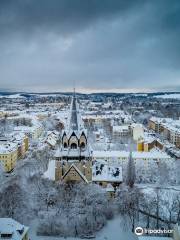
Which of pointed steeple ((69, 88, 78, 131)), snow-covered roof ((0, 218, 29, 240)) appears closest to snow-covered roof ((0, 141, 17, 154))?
pointed steeple ((69, 88, 78, 131))

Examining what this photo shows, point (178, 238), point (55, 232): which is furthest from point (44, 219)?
point (178, 238)

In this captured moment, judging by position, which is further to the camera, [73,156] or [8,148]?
[8,148]

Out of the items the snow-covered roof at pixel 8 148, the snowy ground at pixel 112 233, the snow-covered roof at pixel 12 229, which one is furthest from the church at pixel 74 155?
the snow-covered roof at pixel 8 148

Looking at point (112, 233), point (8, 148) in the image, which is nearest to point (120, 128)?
point (8, 148)

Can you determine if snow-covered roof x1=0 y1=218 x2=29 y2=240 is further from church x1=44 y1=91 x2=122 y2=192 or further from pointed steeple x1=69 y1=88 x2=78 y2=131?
pointed steeple x1=69 y1=88 x2=78 y2=131

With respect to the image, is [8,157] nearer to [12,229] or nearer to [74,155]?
[74,155]

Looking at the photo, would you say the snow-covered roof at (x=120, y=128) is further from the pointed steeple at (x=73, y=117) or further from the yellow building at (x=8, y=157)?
the pointed steeple at (x=73, y=117)

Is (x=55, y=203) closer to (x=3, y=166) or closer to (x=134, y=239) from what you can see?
(x=134, y=239)

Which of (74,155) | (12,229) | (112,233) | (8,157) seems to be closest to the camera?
(12,229)
